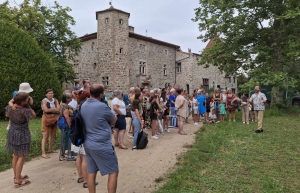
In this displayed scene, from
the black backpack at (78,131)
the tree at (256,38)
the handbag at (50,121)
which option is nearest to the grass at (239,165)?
the black backpack at (78,131)

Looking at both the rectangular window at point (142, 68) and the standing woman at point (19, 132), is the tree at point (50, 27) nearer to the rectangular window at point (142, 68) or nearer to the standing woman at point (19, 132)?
the rectangular window at point (142, 68)

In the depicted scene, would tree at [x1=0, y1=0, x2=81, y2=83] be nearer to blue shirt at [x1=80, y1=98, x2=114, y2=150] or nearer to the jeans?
the jeans

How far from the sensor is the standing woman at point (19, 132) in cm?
475

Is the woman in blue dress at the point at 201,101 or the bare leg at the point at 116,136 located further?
the woman in blue dress at the point at 201,101

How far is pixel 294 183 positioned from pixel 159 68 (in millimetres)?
35586

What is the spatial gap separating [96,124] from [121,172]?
2.33 meters

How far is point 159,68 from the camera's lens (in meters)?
40.0

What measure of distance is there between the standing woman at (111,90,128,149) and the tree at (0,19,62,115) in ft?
29.7

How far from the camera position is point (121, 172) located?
18.4ft

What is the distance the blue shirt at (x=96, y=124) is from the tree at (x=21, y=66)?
1223 centimetres

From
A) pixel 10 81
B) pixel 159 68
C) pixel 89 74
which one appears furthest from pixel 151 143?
pixel 159 68

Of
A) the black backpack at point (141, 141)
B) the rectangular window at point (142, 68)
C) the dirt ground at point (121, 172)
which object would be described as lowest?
the dirt ground at point (121, 172)

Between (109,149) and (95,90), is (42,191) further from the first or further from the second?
(95,90)

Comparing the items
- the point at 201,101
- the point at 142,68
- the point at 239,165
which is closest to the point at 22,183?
the point at 239,165
